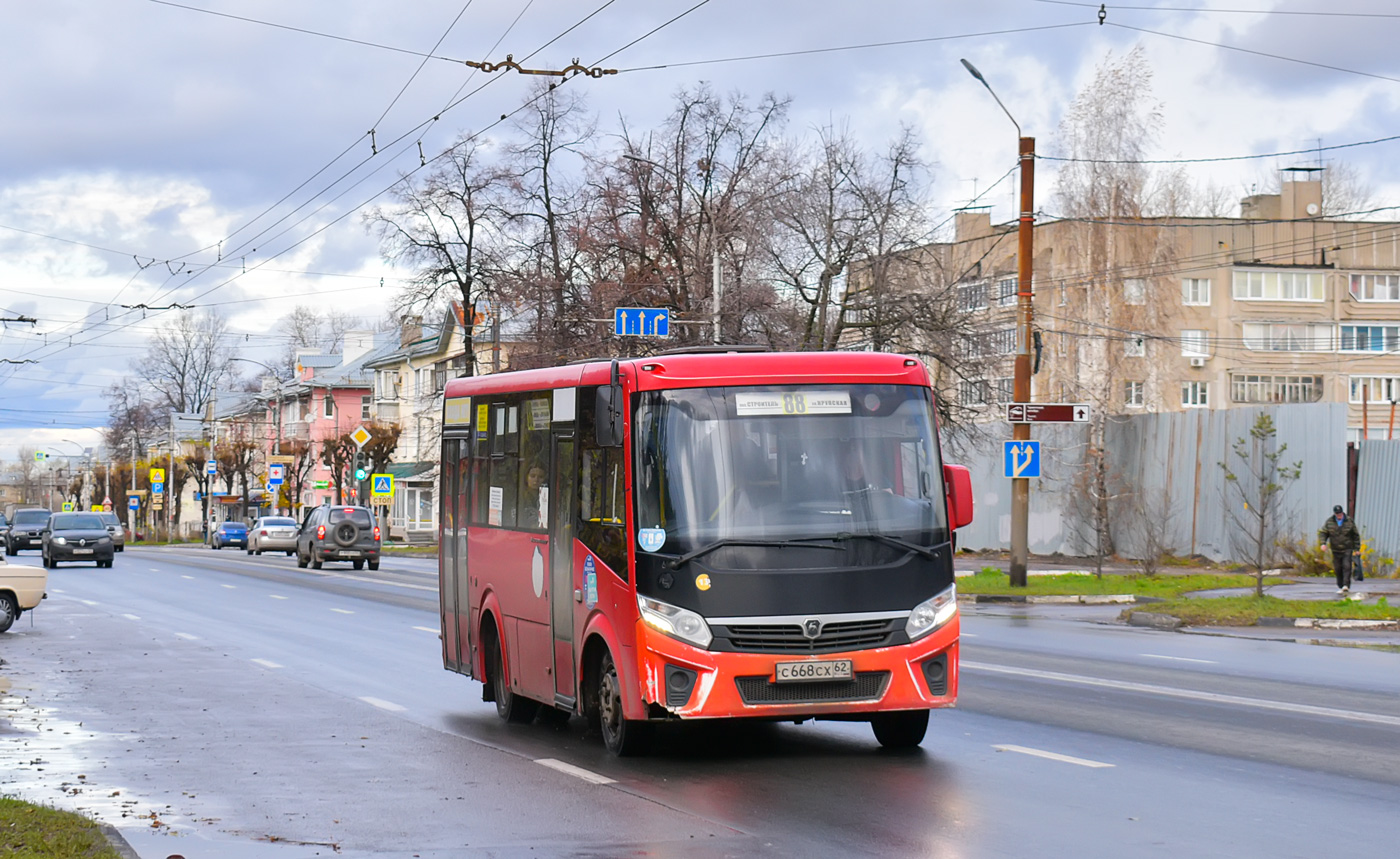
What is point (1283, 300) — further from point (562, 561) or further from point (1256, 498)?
point (562, 561)

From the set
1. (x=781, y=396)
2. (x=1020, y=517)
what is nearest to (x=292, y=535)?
Answer: (x=1020, y=517)

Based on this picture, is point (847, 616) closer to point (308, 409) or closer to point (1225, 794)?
point (1225, 794)

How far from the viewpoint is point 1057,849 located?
7.95 metres

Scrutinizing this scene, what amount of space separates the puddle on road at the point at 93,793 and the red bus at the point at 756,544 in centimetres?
282

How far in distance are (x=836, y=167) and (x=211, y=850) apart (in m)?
41.0

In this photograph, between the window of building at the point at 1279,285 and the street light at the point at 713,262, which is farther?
the window of building at the point at 1279,285

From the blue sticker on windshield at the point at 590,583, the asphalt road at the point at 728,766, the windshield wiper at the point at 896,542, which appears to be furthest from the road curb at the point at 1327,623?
the blue sticker on windshield at the point at 590,583

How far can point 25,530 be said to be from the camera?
212 ft

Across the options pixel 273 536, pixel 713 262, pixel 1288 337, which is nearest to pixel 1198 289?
pixel 1288 337

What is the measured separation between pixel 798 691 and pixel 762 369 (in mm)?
2089

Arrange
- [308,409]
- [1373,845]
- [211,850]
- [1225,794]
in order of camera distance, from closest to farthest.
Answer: [1373,845], [211,850], [1225,794], [308,409]

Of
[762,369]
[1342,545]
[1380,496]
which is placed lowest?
Result: [1342,545]

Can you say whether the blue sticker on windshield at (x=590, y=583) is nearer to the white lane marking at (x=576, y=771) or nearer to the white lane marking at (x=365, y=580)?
the white lane marking at (x=576, y=771)

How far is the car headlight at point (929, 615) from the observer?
1095 centimetres
